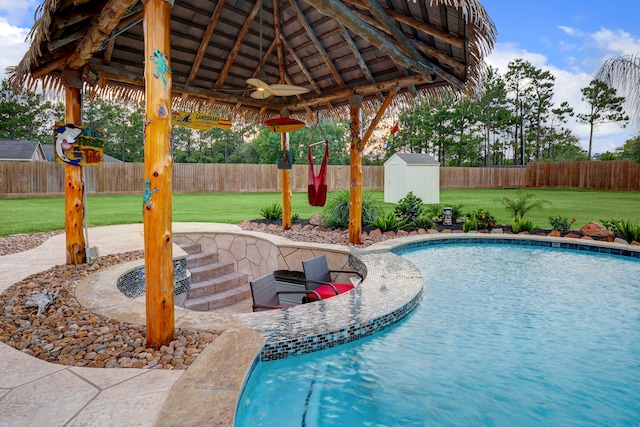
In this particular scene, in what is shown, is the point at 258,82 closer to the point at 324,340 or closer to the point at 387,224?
the point at 324,340

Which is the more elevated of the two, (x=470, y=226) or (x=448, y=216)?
(x=448, y=216)

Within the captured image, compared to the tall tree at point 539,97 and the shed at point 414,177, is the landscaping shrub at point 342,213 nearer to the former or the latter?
the shed at point 414,177

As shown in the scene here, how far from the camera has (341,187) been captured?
2111cm

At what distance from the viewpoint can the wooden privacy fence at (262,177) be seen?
1518 cm

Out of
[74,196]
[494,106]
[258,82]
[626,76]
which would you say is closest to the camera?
[74,196]

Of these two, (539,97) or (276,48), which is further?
(539,97)

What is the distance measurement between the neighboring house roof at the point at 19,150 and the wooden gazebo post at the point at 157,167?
21.1 meters

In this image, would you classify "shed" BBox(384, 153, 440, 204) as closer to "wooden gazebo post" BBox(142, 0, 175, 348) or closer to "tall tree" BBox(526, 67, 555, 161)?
"wooden gazebo post" BBox(142, 0, 175, 348)

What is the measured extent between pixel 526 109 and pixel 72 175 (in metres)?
33.8

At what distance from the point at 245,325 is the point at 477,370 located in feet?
5.43

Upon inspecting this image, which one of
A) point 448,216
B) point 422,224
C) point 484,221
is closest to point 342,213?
point 422,224

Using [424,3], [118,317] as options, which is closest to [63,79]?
[118,317]

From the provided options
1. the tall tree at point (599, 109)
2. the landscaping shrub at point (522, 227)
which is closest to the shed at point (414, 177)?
the landscaping shrub at point (522, 227)

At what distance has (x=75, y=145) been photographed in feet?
13.9
